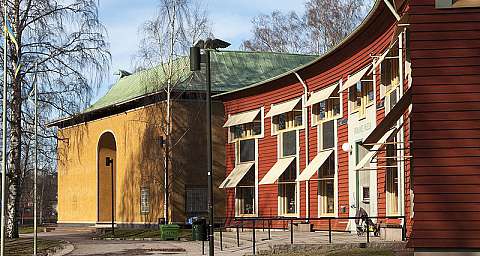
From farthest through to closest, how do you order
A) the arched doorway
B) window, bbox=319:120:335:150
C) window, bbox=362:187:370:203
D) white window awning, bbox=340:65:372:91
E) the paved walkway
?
the arched doorway
window, bbox=319:120:335:150
window, bbox=362:187:370:203
white window awning, bbox=340:65:372:91
the paved walkway

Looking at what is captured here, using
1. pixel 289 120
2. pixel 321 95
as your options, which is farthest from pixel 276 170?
pixel 321 95

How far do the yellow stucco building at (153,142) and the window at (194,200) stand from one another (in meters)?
0.06

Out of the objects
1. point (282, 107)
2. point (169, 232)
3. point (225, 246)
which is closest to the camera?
point (225, 246)

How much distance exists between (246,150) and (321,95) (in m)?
9.96

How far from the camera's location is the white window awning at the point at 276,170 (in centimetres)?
3884

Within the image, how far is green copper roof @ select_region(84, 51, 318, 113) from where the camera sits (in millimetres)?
46062

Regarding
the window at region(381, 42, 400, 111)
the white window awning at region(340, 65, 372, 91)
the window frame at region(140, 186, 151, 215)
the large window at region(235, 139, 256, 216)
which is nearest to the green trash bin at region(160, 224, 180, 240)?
the large window at region(235, 139, 256, 216)

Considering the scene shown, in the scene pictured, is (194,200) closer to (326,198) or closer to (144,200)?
(144,200)

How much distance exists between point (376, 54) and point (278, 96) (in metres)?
11.8

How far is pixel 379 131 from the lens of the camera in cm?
1944

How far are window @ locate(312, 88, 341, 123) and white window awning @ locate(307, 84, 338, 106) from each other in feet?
0.84

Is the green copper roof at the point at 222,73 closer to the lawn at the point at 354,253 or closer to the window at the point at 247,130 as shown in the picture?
the window at the point at 247,130

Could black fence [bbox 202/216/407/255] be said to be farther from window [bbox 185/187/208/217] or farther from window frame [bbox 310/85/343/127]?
window frame [bbox 310/85/343/127]

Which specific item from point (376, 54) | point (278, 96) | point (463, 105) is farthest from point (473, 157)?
point (278, 96)
